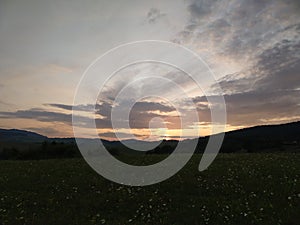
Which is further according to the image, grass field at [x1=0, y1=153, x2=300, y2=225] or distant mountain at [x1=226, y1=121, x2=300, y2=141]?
distant mountain at [x1=226, y1=121, x2=300, y2=141]

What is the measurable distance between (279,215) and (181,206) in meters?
4.37

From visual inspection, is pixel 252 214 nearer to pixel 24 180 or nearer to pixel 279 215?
pixel 279 215

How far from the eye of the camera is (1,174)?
26938 millimetres

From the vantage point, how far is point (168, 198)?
1797 centimetres

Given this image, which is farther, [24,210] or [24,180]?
[24,180]

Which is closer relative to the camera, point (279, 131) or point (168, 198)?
point (168, 198)

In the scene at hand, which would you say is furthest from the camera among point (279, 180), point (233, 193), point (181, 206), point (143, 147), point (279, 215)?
point (143, 147)

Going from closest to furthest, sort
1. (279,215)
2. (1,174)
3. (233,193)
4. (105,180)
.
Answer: (279,215) < (233,193) < (105,180) < (1,174)

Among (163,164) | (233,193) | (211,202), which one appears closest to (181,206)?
(211,202)

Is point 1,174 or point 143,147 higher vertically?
point 143,147

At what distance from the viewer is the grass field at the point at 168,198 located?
1537 cm

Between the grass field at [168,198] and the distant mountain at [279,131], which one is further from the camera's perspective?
the distant mountain at [279,131]

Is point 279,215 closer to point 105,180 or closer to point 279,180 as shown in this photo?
point 279,180

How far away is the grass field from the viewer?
15367 millimetres
